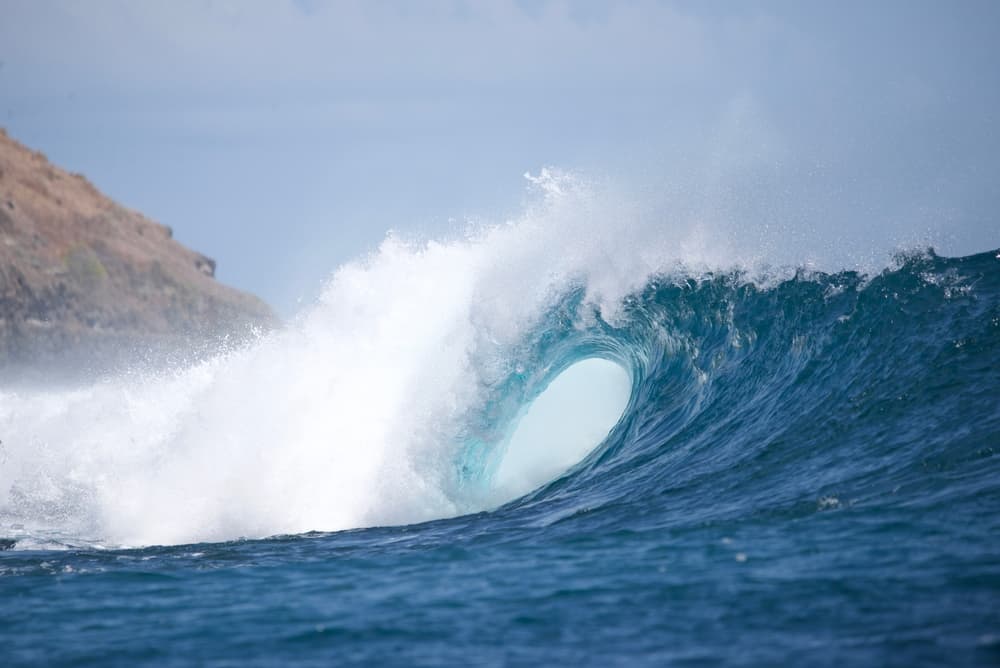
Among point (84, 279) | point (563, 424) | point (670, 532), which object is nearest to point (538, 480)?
point (563, 424)

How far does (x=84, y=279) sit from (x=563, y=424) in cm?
6673

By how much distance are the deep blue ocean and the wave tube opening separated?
1.53 ft

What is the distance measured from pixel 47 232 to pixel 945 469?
75.9 meters

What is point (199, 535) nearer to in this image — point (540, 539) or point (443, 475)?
Result: point (443, 475)

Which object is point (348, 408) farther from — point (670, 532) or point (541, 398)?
point (670, 532)

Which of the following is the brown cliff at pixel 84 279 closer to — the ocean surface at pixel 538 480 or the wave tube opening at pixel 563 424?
the ocean surface at pixel 538 480

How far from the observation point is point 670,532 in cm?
702

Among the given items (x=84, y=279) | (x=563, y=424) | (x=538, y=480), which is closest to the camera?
(x=538, y=480)

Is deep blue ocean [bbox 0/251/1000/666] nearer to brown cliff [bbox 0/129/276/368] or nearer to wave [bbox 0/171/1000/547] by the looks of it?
wave [bbox 0/171/1000/547]

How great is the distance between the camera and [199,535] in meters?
10.2

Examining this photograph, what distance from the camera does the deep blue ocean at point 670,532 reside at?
4.85 meters

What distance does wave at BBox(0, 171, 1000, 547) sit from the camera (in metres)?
9.17

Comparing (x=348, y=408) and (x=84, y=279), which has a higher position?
(x=84, y=279)

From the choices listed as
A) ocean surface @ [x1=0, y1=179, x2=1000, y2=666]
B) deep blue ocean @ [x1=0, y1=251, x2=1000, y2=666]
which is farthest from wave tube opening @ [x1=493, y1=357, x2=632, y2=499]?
deep blue ocean @ [x1=0, y1=251, x2=1000, y2=666]
